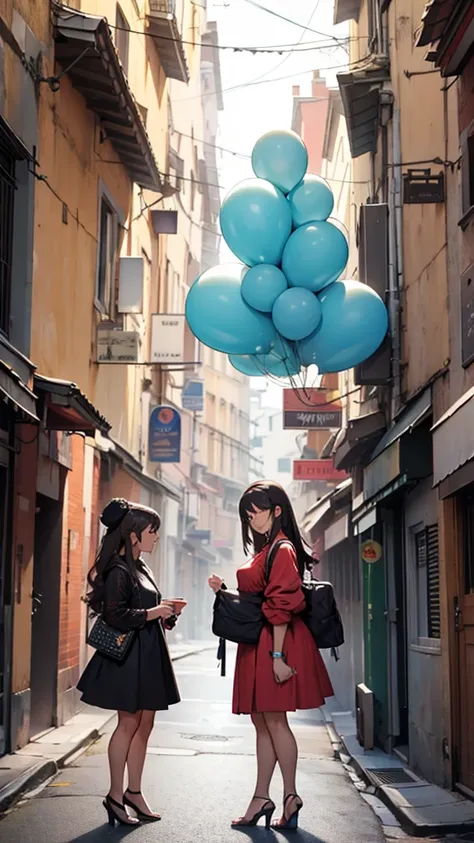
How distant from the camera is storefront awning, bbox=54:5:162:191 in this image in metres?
14.0

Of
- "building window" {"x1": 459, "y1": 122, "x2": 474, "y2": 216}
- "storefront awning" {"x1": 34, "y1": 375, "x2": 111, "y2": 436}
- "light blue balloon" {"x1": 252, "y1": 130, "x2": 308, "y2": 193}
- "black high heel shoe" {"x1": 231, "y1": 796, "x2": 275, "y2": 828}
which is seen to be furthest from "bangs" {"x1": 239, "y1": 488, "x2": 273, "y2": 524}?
"storefront awning" {"x1": 34, "y1": 375, "x2": 111, "y2": 436}

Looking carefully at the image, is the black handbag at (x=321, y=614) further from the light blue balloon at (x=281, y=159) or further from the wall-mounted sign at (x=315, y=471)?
the wall-mounted sign at (x=315, y=471)

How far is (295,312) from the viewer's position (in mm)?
10391

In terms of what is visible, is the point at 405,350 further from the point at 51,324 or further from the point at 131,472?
the point at 131,472

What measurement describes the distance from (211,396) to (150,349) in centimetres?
3696

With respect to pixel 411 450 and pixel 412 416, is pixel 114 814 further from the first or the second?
pixel 412 416

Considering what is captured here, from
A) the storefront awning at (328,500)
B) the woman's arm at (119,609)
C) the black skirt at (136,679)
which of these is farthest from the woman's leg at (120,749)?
the storefront awning at (328,500)

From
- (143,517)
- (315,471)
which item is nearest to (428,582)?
(143,517)

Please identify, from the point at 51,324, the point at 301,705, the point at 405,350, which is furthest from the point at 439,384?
the point at 51,324

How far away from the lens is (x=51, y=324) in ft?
45.4

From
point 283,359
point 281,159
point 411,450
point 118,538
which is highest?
point 281,159

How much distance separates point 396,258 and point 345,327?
2783mm

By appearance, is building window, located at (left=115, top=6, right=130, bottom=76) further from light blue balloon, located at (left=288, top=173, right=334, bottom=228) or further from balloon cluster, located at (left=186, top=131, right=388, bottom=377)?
light blue balloon, located at (left=288, top=173, right=334, bottom=228)

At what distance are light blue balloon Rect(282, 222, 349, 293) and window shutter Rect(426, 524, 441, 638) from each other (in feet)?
7.84
